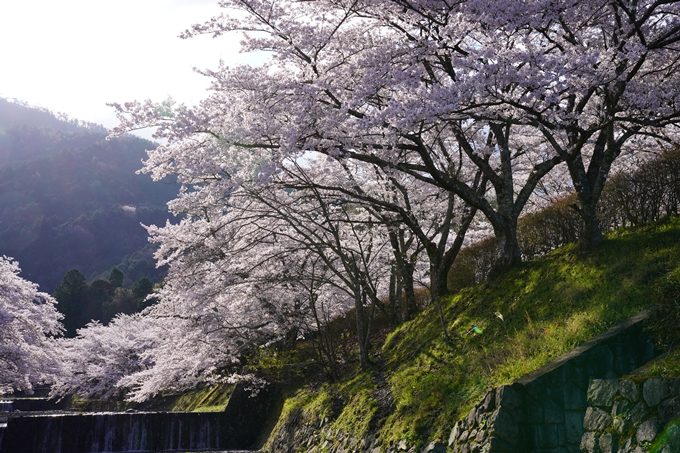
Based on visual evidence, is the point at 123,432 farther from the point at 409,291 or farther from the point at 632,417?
the point at 632,417

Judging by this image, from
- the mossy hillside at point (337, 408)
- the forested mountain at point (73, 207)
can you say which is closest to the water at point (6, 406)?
the mossy hillside at point (337, 408)

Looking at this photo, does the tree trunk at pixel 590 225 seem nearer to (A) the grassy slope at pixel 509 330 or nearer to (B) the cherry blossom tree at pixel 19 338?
(A) the grassy slope at pixel 509 330

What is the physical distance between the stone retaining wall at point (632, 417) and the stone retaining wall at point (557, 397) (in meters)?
0.56

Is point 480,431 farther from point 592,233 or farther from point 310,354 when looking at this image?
point 310,354

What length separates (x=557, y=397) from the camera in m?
5.33

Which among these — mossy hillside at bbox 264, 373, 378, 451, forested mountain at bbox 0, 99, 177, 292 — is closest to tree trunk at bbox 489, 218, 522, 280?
mossy hillside at bbox 264, 373, 378, 451

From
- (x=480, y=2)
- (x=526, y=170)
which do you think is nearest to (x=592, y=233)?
(x=480, y=2)

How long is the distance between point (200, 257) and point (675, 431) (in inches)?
386

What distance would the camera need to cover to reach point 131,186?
145500mm

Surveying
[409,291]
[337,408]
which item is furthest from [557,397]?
[409,291]

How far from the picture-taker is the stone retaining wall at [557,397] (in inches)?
207

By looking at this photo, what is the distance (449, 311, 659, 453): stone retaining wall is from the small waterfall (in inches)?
470

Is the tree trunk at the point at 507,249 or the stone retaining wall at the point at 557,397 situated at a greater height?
the tree trunk at the point at 507,249

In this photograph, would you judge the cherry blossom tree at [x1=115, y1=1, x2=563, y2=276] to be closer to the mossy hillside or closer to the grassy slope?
the grassy slope
